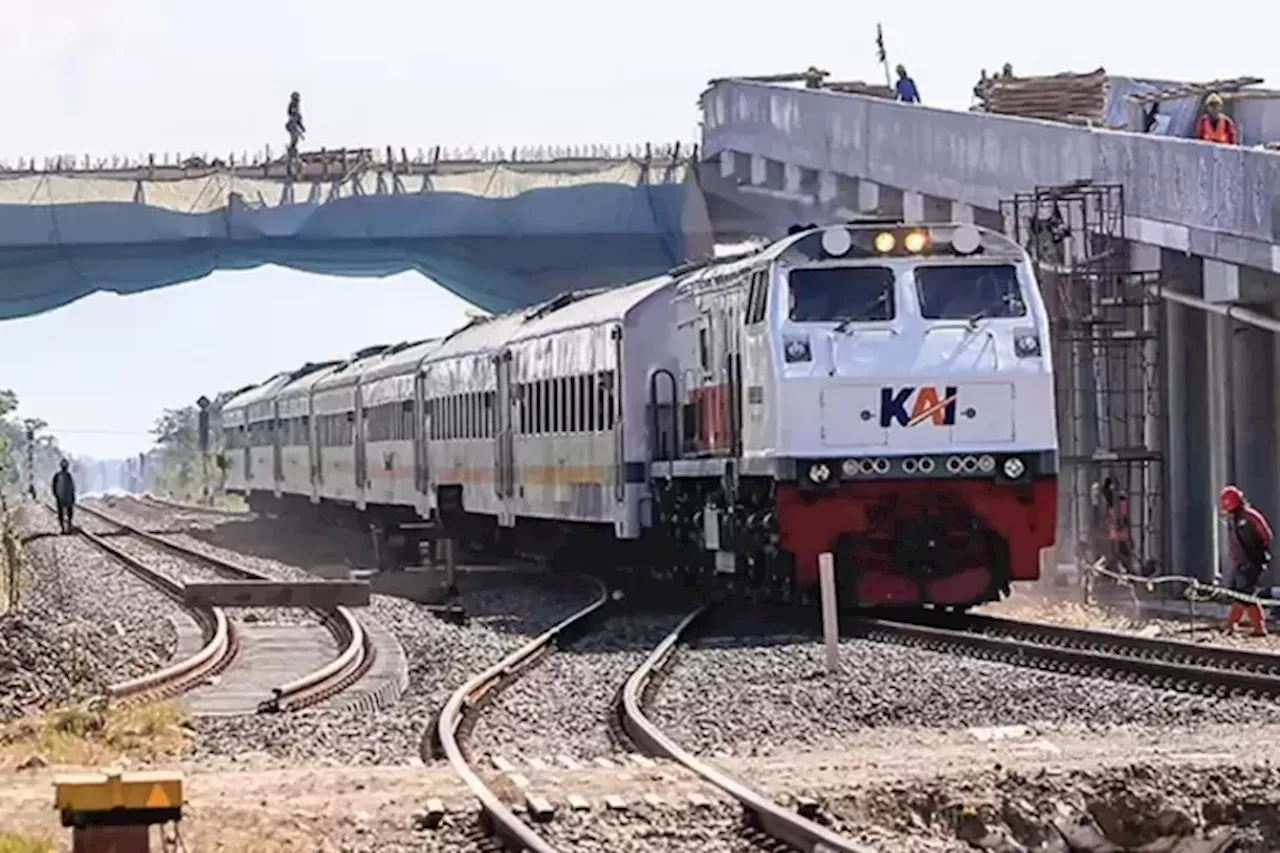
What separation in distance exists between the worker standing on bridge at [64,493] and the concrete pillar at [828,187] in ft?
62.2

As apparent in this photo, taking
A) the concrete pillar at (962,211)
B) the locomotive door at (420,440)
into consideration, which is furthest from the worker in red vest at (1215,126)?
the locomotive door at (420,440)

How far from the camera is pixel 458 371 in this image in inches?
1266

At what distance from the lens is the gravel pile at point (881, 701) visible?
13344mm

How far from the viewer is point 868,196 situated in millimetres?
32375

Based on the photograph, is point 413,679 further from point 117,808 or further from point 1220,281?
point 1220,281

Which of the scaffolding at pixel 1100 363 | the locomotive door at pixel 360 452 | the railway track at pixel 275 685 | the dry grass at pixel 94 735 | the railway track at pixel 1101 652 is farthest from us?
the locomotive door at pixel 360 452

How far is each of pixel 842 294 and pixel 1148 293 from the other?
24.3 feet

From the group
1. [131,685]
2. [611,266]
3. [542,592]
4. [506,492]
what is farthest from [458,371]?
[131,685]

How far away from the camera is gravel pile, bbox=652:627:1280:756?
13344 mm

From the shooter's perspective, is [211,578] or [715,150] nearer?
[211,578]

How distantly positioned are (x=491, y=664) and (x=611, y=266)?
2610cm

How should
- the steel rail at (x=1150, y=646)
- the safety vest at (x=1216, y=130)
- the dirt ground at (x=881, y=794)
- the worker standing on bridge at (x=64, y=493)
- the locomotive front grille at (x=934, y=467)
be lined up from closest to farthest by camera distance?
the dirt ground at (x=881, y=794)
the steel rail at (x=1150, y=646)
the locomotive front grille at (x=934, y=467)
the safety vest at (x=1216, y=130)
the worker standing on bridge at (x=64, y=493)

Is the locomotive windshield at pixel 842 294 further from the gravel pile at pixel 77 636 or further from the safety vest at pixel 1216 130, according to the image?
the safety vest at pixel 1216 130

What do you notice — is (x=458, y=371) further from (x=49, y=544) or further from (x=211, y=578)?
(x=49, y=544)
